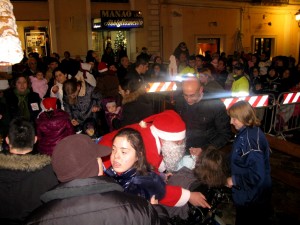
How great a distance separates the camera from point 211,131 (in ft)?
14.3

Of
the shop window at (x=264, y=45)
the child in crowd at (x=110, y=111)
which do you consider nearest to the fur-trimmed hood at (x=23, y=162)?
the child in crowd at (x=110, y=111)

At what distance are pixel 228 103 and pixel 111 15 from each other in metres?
10.5

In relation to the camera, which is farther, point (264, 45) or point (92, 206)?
point (264, 45)

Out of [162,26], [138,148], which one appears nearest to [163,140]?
[138,148]

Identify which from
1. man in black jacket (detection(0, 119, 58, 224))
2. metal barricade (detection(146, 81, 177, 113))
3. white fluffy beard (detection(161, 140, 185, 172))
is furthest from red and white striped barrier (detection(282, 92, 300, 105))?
man in black jacket (detection(0, 119, 58, 224))

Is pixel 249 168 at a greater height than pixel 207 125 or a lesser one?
lesser

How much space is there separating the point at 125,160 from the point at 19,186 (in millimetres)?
912

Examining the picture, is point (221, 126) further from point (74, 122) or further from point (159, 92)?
point (159, 92)

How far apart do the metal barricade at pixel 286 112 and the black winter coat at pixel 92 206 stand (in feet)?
19.0

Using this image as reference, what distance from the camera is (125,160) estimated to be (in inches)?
95.3

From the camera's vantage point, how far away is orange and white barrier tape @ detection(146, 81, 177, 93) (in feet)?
28.7

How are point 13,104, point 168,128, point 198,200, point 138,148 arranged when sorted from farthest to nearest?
point 13,104 < point 168,128 < point 198,200 < point 138,148

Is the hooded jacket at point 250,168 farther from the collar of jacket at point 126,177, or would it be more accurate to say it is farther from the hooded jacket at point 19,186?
the hooded jacket at point 19,186

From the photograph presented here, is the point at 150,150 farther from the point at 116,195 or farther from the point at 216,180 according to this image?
the point at 116,195
